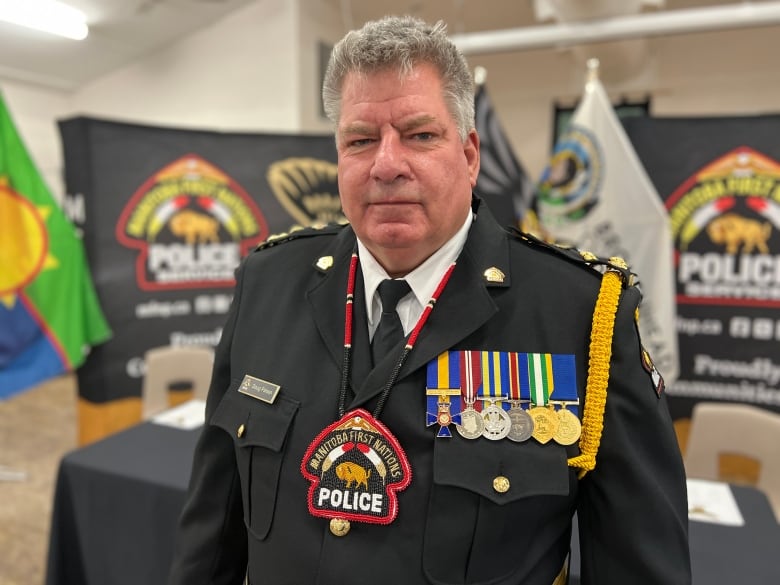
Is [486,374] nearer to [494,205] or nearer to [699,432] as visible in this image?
[699,432]

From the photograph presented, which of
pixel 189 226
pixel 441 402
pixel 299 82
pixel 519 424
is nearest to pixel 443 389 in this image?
pixel 441 402

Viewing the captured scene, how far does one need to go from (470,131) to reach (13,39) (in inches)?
218

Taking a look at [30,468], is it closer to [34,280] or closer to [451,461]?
[34,280]

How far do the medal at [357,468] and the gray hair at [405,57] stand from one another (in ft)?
1.19

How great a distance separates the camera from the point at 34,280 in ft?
9.25

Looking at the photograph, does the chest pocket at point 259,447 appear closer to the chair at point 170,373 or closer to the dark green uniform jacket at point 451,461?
the dark green uniform jacket at point 451,461

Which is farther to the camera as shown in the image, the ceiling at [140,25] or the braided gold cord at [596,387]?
the ceiling at [140,25]

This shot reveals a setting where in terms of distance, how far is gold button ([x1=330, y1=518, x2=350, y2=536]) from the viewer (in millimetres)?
797

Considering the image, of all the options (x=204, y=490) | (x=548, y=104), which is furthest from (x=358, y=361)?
(x=548, y=104)

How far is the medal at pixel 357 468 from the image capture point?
0.79 m

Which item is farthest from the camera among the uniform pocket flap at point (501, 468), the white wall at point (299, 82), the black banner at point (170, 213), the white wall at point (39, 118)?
the white wall at point (39, 118)

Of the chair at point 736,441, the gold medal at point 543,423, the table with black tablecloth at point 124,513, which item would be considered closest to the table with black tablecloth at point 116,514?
the table with black tablecloth at point 124,513

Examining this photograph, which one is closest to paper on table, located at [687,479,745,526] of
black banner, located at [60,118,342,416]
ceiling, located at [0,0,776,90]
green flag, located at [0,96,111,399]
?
black banner, located at [60,118,342,416]

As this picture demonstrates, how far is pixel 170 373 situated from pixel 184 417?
0.73 m
